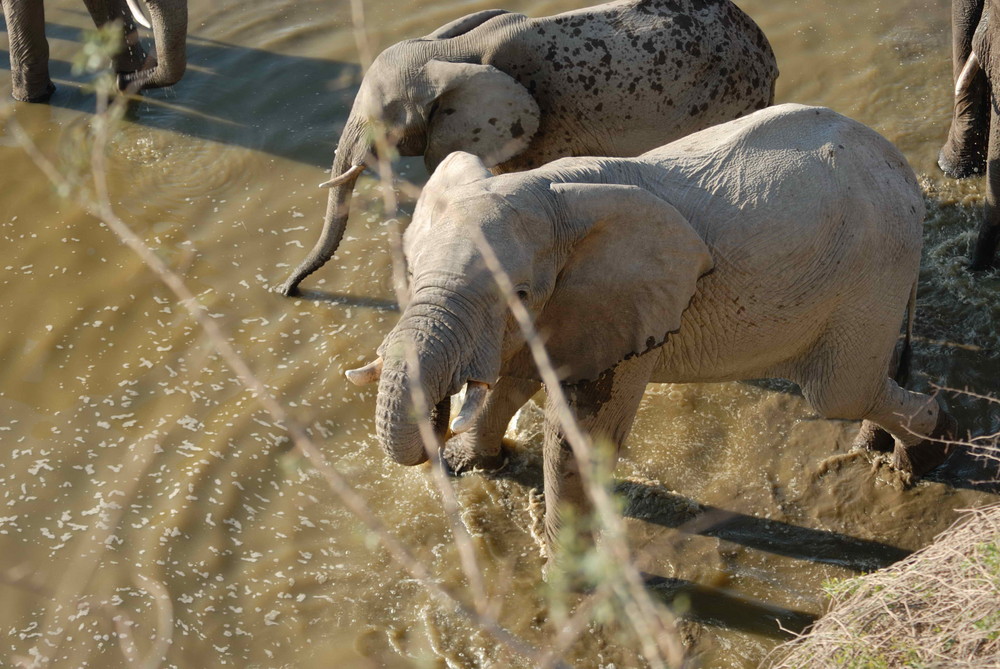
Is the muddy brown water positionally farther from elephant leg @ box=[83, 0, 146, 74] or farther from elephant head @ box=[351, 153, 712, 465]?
elephant head @ box=[351, 153, 712, 465]

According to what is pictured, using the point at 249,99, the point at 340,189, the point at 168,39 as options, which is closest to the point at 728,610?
the point at 340,189

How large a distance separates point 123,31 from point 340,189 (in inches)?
122

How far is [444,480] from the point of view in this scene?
4.65ft

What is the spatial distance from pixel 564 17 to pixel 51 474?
9.95ft

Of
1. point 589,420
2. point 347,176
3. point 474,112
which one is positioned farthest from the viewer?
point 347,176

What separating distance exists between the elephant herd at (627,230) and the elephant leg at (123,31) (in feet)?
9.50

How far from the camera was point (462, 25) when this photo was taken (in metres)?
5.01

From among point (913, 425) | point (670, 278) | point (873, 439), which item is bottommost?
point (873, 439)

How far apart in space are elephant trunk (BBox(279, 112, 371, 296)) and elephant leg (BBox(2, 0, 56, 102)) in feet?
Answer: 9.15

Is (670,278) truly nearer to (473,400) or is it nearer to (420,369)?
(473,400)

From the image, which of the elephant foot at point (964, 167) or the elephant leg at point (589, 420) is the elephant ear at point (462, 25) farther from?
the elephant foot at point (964, 167)

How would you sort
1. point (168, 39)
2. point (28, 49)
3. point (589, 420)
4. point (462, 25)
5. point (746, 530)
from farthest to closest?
point (28, 49), point (168, 39), point (462, 25), point (746, 530), point (589, 420)

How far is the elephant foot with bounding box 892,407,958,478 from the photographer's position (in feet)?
13.4

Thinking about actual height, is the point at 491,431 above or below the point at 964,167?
below
